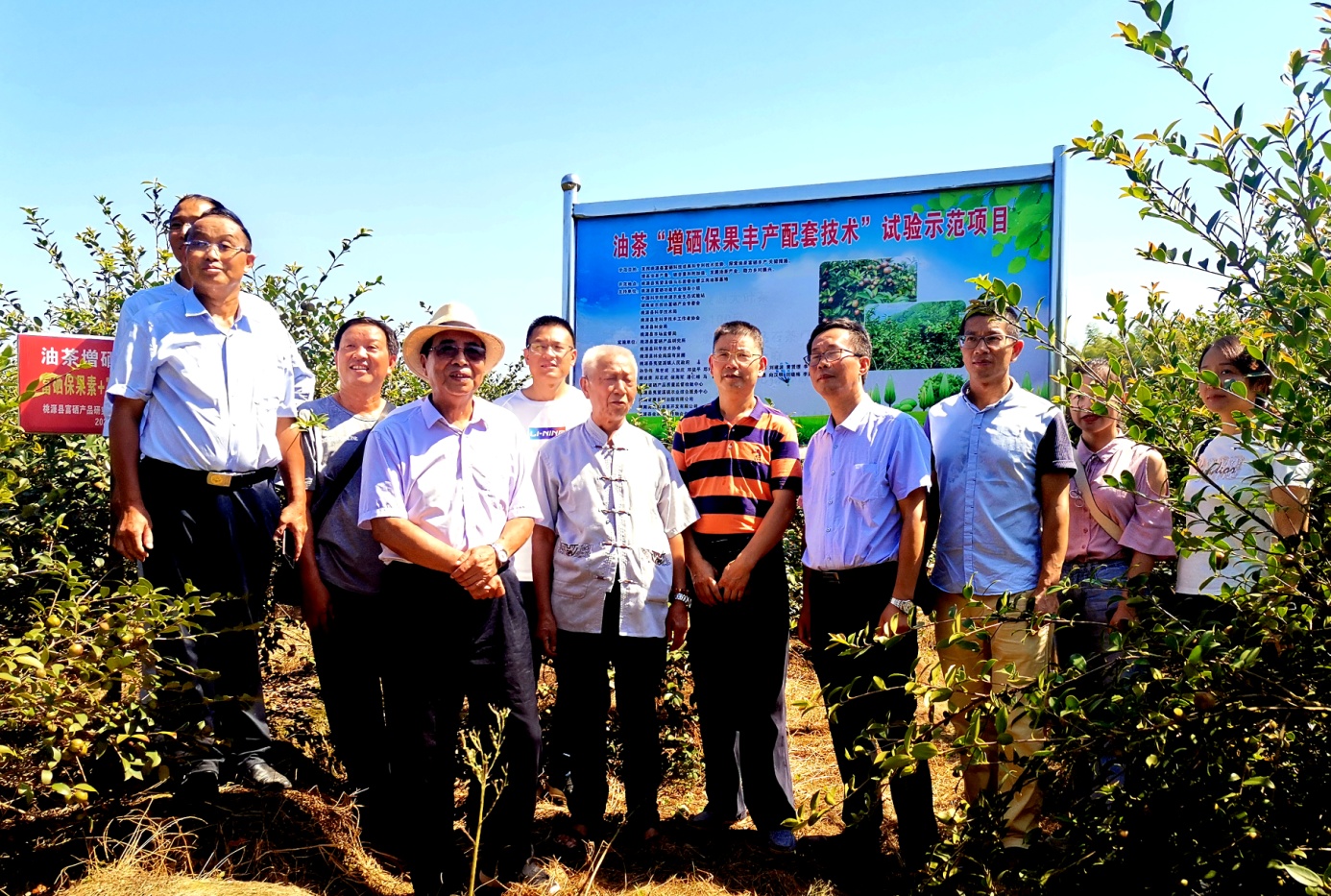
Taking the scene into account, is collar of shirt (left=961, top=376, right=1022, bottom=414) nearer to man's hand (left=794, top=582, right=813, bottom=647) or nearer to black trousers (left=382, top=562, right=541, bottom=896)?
man's hand (left=794, top=582, right=813, bottom=647)

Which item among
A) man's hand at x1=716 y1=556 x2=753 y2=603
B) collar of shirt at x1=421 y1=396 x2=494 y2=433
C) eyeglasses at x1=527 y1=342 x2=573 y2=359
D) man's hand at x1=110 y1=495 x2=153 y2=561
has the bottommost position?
man's hand at x1=716 y1=556 x2=753 y2=603

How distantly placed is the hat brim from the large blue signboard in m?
3.01

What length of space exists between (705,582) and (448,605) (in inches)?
44.4

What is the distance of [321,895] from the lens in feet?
11.3

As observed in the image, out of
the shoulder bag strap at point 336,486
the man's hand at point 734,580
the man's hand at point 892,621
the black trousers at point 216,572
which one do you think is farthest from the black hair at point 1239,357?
the black trousers at point 216,572

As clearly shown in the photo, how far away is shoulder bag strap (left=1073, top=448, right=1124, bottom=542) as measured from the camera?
415cm

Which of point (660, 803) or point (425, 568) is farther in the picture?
point (660, 803)

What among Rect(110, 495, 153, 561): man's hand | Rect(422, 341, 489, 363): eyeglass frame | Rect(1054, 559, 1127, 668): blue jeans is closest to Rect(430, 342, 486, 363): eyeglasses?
Rect(422, 341, 489, 363): eyeglass frame

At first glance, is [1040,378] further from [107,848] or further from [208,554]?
[107,848]

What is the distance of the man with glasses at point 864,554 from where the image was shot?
3729mm

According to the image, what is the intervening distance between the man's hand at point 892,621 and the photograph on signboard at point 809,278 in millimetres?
2915

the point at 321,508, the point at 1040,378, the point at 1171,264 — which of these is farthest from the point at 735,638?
the point at 1040,378

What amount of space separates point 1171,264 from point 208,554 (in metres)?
3.18

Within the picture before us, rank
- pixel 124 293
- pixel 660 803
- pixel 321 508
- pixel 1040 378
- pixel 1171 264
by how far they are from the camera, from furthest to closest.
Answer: pixel 1040 378
pixel 124 293
pixel 660 803
pixel 321 508
pixel 1171 264
